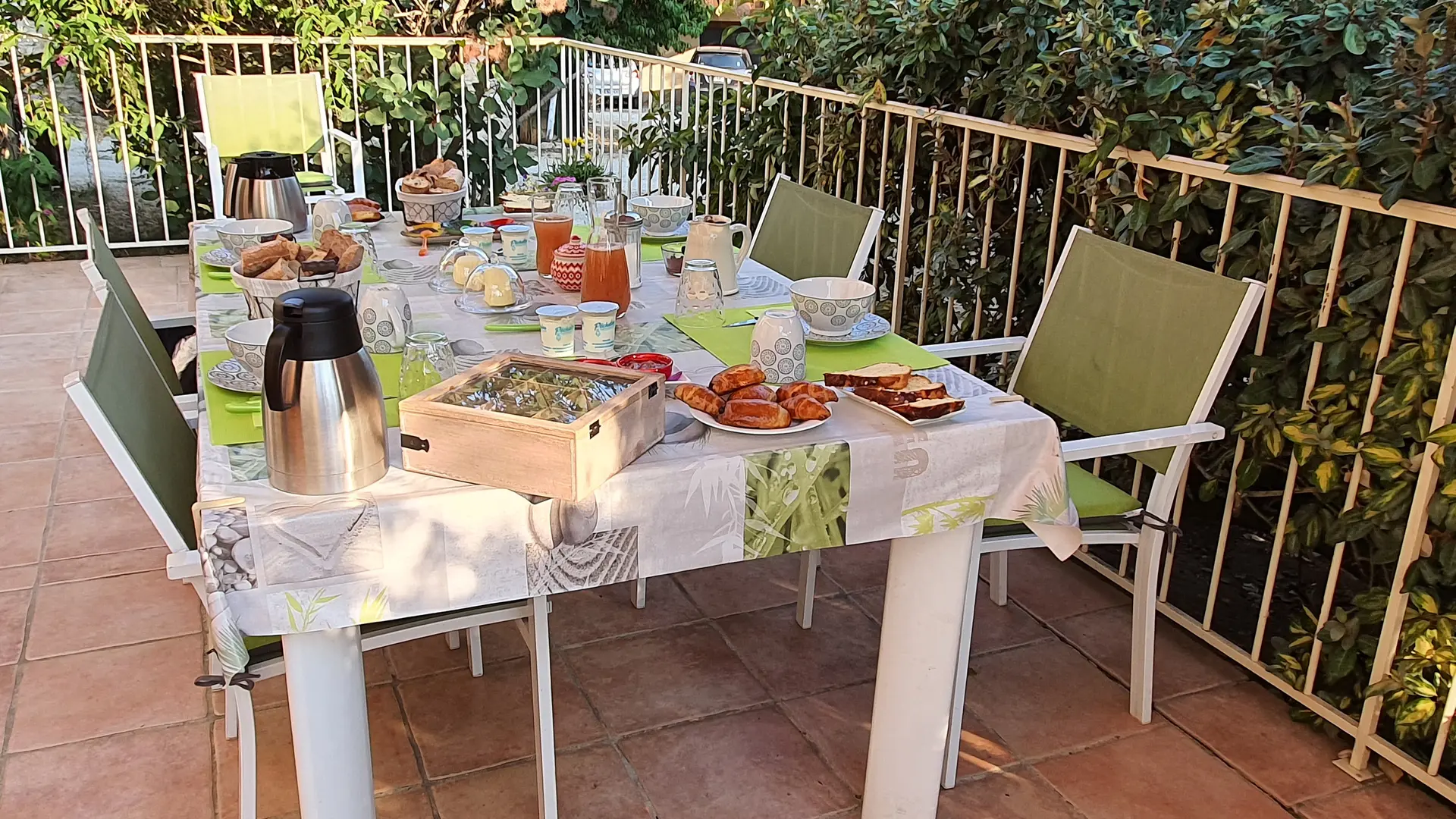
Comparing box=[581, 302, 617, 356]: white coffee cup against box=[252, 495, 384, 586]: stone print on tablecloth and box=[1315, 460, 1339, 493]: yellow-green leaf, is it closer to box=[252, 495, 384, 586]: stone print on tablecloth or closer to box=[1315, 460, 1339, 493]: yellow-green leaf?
box=[252, 495, 384, 586]: stone print on tablecloth

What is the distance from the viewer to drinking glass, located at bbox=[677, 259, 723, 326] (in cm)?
206

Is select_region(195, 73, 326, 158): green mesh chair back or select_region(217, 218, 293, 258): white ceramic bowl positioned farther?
select_region(195, 73, 326, 158): green mesh chair back

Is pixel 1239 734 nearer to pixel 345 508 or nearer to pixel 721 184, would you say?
pixel 345 508

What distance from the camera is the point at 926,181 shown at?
10.6 ft

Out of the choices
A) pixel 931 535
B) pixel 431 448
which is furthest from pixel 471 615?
pixel 931 535

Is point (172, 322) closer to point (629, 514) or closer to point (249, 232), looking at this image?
point (249, 232)

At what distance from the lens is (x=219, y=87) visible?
440cm

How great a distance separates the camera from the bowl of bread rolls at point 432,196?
272 centimetres

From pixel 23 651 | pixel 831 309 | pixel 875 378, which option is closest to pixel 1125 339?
pixel 831 309

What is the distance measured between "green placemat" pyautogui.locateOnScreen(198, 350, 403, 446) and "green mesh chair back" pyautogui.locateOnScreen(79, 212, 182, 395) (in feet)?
1.41

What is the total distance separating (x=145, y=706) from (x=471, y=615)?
0.94 meters

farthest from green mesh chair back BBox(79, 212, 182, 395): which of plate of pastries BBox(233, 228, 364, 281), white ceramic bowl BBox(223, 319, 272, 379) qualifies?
white ceramic bowl BBox(223, 319, 272, 379)

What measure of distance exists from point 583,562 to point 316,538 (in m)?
0.32

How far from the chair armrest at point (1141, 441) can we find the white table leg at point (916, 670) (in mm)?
206
